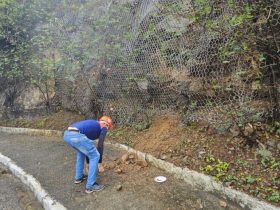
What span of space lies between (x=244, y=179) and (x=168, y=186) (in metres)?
1.25

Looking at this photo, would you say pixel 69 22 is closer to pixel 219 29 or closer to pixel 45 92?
pixel 45 92

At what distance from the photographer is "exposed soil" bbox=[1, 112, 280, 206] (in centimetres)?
416

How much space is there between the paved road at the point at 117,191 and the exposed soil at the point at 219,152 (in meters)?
0.37

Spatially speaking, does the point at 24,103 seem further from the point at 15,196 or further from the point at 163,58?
the point at 163,58

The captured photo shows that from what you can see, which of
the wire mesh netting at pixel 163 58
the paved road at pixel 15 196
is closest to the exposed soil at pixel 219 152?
the wire mesh netting at pixel 163 58

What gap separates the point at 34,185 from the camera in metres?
5.32

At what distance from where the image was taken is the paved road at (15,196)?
16.3 feet

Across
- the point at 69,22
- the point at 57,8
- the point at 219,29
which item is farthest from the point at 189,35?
the point at 57,8

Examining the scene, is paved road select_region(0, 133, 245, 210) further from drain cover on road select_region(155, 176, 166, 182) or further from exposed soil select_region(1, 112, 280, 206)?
exposed soil select_region(1, 112, 280, 206)

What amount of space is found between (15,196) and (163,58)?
4.13 meters

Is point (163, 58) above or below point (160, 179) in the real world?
above

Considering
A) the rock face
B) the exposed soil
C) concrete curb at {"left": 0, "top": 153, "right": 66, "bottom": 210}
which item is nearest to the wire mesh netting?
the exposed soil

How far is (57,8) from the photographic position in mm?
9586

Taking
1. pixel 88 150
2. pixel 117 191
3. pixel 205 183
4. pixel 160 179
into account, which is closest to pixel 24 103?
pixel 88 150
